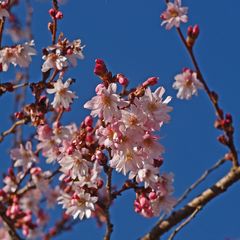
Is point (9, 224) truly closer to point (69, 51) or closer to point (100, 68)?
point (69, 51)

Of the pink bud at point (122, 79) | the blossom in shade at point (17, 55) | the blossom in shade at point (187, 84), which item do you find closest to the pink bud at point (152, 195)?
the blossom in shade at point (187, 84)

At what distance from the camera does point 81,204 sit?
2.65 metres

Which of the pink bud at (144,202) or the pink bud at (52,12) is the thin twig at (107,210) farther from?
the pink bud at (52,12)

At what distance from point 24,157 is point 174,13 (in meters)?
1.62

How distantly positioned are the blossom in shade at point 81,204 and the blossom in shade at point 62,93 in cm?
46

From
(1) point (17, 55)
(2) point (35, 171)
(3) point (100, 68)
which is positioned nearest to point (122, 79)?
(3) point (100, 68)

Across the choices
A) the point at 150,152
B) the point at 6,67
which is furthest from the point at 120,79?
the point at 6,67

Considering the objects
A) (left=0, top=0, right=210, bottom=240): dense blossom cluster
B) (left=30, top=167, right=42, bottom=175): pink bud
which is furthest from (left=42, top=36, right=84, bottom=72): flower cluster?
(left=30, top=167, right=42, bottom=175): pink bud

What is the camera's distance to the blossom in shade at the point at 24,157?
361 cm

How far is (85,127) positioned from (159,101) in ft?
1.45

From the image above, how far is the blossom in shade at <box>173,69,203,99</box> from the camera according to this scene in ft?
8.14

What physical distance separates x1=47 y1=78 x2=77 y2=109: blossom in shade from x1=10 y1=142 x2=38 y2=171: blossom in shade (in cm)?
110

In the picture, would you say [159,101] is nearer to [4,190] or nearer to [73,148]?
[73,148]

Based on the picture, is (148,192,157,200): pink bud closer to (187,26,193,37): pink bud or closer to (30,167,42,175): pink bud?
(187,26,193,37): pink bud
